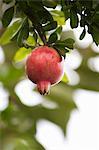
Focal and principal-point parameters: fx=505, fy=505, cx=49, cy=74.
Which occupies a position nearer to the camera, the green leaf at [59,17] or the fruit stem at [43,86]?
the fruit stem at [43,86]

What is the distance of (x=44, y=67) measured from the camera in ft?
2.40

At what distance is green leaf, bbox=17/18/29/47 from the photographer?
74 centimetres

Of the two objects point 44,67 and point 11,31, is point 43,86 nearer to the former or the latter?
point 44,67

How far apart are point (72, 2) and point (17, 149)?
0.82 meters

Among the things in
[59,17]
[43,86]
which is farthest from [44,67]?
[59,17]

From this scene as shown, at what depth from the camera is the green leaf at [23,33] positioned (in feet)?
2.44

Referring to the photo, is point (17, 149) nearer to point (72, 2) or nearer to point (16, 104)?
point (16, 104)

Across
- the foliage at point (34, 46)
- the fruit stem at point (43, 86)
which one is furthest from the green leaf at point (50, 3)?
the fruit stem at point (43, 86)

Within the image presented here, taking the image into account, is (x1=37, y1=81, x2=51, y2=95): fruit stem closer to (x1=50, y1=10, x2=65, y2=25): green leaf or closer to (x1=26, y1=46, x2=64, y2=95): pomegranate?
(x1=26, y1=46, x2=64, y2=95): pomegranate

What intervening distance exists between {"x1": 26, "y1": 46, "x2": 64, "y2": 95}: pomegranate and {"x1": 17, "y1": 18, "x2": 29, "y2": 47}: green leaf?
25mm

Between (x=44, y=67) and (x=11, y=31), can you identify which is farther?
(x=11, y=31)

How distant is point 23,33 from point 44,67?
0.06 meters

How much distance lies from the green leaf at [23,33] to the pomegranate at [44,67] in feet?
0.08

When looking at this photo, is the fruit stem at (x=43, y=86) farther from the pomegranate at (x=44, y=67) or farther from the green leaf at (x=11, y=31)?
the green leaf at (x=11, y=31)
